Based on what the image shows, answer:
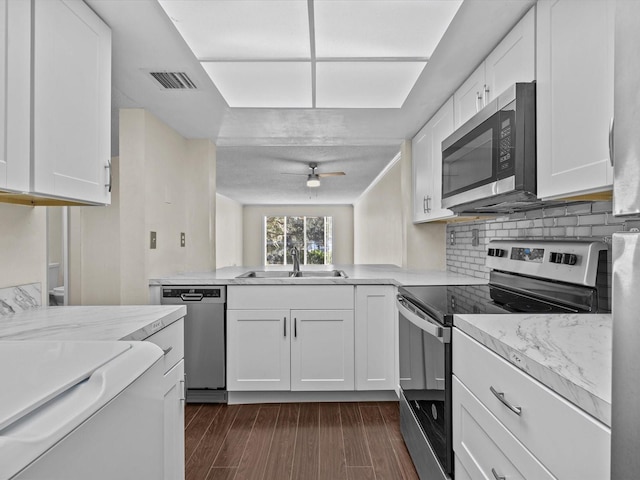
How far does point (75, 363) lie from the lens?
2.82ft

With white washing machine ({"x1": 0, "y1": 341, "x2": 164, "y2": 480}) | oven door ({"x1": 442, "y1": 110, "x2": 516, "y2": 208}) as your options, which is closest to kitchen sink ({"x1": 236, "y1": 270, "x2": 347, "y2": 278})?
oven door ({"x1": 442, "y1": 110, "x2": 516, "y2": 208})

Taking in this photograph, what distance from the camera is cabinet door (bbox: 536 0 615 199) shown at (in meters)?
1.12

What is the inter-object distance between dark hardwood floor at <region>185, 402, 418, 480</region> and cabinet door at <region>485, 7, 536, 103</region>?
6.07ft

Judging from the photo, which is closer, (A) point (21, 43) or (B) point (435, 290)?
(A) point (21, 43)

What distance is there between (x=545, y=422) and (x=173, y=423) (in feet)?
4.03

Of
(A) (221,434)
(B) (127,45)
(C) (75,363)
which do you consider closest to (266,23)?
(B) (127,45)

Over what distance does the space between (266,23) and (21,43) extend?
91 centimetres

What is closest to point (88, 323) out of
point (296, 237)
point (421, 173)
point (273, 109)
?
point (273, 109)

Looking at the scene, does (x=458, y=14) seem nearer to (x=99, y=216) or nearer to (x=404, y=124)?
(x=404, y=124)

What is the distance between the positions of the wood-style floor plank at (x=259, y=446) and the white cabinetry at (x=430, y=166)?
170cm

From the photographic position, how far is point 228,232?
9.10m

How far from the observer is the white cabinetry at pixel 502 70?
152cm

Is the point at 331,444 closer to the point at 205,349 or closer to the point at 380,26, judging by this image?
the point at 205,349

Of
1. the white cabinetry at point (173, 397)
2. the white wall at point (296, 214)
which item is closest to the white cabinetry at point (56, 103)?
the white cabinetry at point (173, 397)
